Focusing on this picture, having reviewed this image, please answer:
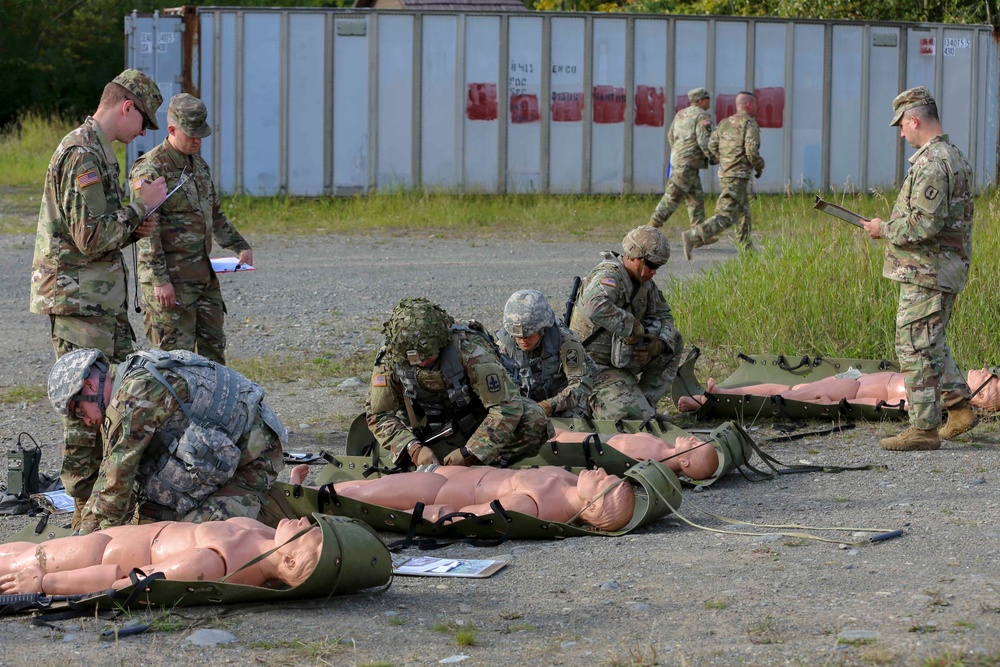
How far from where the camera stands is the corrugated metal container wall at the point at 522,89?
1591 centimetres

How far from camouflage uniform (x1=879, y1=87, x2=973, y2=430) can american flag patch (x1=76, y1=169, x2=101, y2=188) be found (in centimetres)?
374

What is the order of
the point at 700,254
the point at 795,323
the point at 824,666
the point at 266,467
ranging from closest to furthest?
the point at 824,666 < the point at 266,467 < the point at 795,323 < the point at 700,254

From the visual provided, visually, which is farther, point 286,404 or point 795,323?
point 795,323

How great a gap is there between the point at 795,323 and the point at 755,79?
908 centimetres

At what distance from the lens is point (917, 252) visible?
6402 millimetres

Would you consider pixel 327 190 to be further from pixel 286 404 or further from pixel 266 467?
pixel 266 467

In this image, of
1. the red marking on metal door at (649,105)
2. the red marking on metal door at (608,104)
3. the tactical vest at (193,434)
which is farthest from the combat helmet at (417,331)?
the red marking on metal door at (649,105)

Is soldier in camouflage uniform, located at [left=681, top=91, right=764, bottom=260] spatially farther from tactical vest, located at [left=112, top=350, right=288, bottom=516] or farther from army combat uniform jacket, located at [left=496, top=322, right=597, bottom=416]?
tactical vest, located at [left=112, top=350, right=288, bottom=516]

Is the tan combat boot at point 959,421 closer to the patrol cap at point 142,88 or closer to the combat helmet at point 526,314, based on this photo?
the combat helmet at point 526,314

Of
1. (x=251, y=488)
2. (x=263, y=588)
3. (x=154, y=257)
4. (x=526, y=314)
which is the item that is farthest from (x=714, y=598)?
(x=154, y=257)

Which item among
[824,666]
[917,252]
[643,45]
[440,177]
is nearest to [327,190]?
[440,177]

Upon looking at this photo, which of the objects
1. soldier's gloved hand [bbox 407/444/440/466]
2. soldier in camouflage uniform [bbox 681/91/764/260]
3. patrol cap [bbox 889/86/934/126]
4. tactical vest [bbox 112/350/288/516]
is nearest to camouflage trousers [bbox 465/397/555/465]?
soldier's gloved hand [bbox 407/444/440/466]

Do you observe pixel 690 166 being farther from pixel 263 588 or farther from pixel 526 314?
pixel 263 588

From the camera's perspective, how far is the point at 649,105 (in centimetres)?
1700
